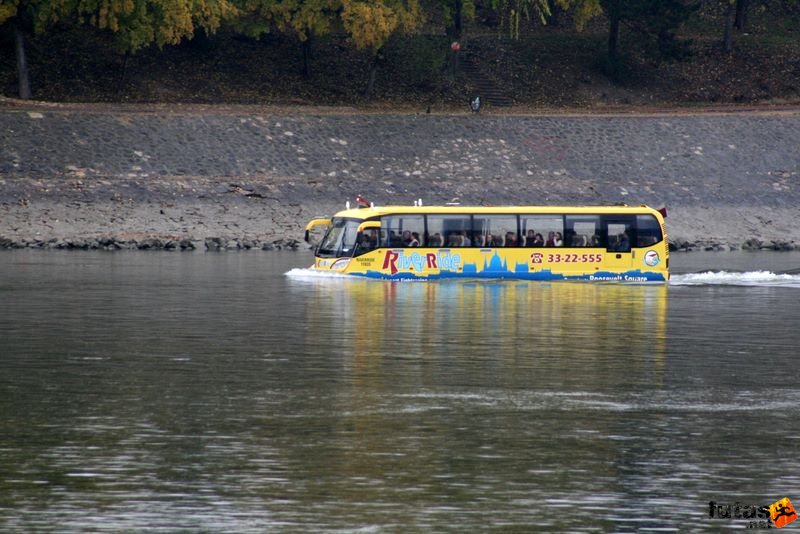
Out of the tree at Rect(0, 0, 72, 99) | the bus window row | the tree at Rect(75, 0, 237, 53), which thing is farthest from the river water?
the tree at Rect(0, 0, 72, 99)

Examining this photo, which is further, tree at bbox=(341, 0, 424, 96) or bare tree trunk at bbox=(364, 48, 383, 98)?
bare tree trunk at bbox=(364, 48, 383, 98)

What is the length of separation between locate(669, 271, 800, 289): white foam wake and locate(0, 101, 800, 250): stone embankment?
17791 mm

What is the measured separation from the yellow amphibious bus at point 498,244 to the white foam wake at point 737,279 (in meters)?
0.89

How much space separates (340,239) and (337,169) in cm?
2545

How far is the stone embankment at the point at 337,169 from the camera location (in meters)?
65.9

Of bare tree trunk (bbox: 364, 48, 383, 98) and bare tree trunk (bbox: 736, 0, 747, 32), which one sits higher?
bare tree trunk (bbox: 736, 0, 747, 32)

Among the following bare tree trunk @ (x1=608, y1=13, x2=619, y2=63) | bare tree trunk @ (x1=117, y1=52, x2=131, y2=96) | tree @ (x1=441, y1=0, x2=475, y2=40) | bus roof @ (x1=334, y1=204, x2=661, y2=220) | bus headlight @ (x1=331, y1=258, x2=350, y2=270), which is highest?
tree @ (x1=441, y1=0, x2=475, y2=40)

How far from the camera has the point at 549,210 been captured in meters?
48.3

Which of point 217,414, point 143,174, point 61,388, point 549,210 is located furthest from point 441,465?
point 143,174

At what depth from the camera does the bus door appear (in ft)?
158

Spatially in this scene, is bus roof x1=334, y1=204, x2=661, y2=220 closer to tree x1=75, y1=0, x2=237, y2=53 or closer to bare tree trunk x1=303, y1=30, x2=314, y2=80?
tree x1=75, y1=0, x2=237, y2=53

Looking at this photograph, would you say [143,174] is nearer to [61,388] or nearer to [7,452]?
[61,388]

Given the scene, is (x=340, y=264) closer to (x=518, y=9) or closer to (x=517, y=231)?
(x=517, y=231)

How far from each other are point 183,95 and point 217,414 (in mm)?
63434
